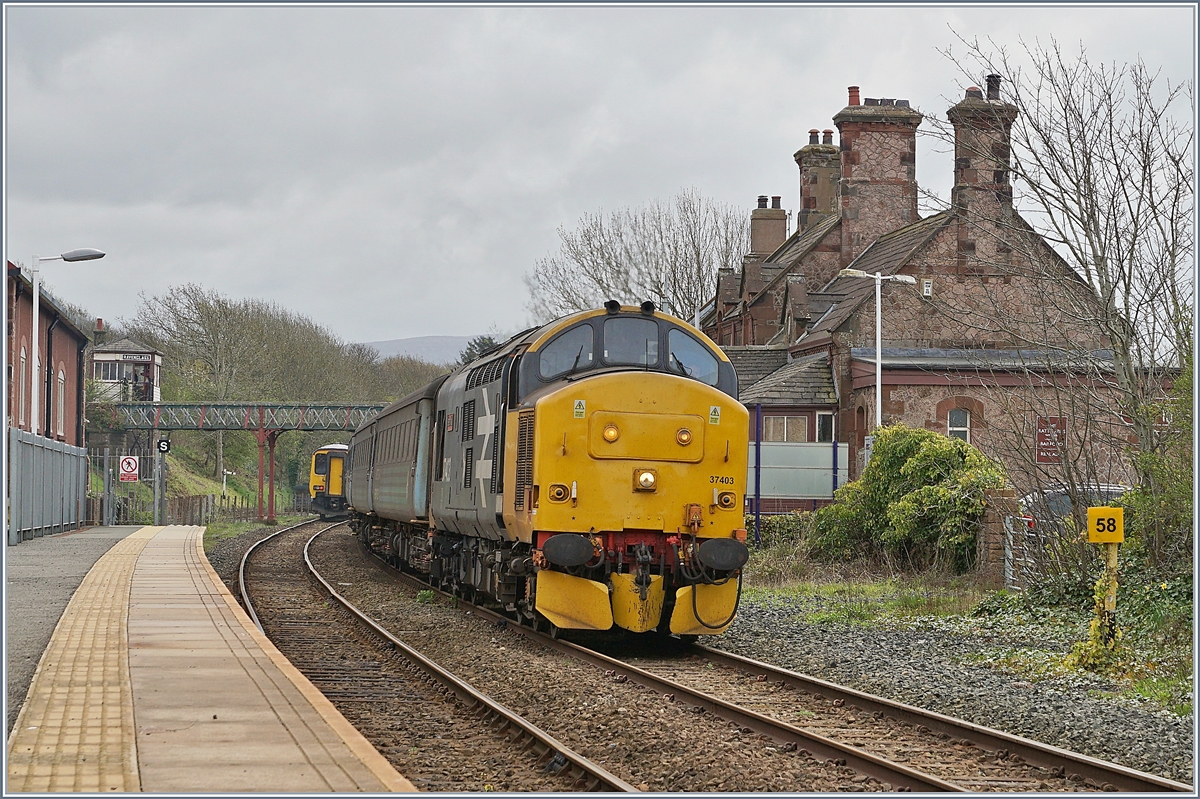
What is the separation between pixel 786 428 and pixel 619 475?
2165cm

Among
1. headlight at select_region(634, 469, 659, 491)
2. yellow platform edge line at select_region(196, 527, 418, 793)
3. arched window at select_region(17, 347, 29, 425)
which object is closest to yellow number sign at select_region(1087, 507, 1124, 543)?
headlight at select_region(634, 469, 659, 491)

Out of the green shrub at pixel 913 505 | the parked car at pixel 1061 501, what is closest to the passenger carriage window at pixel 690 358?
the parked car at pixel 1061 501

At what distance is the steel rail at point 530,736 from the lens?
7691 millimetres

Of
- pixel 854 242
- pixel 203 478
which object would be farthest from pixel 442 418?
pixel 203 478

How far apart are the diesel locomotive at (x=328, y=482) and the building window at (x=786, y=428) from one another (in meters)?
26.8

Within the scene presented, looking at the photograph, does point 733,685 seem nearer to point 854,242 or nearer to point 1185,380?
point 1185,380

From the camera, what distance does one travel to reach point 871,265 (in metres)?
39.5

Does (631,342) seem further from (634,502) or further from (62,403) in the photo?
(62,403)

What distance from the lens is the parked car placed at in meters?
15.8

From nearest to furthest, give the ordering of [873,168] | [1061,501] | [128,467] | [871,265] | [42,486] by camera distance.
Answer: [1061,501]
[42,486]
[871,265]
[873,168]
[128,467]

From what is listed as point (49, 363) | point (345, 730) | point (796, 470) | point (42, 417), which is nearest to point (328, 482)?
point (42, 417)

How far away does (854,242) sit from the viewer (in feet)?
135

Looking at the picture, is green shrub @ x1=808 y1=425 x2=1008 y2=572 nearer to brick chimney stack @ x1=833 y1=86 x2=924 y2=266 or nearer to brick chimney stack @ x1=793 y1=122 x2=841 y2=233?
brick chimney stack @ x1=833 y1=86 x2=924 y2=266

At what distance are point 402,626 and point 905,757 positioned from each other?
984cm
